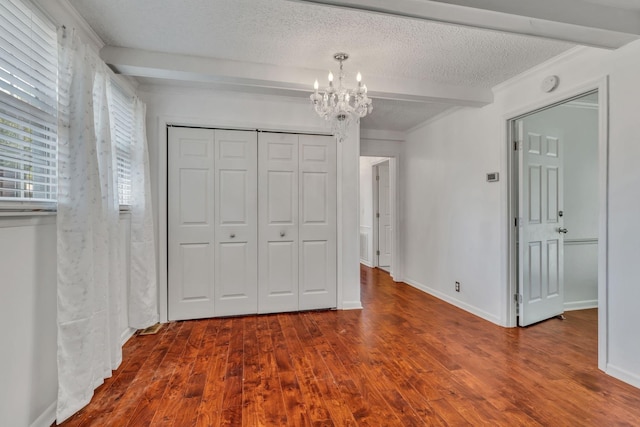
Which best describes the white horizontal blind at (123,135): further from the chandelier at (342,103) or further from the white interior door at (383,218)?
the white interior door at (383,218)

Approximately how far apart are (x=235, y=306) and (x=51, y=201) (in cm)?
213

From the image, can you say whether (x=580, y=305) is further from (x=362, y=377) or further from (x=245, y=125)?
(x=245, y=125)

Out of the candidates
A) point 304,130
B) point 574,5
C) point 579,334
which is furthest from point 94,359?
point 579,334

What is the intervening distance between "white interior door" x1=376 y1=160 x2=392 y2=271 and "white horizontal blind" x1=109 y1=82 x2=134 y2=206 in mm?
4494

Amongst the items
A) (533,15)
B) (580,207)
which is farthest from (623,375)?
(533,15)

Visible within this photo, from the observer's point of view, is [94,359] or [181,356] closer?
[94,359]

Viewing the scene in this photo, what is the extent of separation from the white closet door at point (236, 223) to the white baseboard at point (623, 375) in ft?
10.2

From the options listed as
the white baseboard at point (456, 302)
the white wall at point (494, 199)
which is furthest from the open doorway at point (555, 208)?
the white baseboard at point (456, 302)

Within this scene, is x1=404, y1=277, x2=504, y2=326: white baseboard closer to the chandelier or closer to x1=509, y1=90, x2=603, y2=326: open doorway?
x1=509, y1=90, x2=603, y2=326: open doorway

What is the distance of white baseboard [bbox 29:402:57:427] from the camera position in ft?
5.51

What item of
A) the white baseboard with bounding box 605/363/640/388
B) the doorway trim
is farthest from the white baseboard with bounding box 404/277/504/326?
the white baseboard with bounding box 605/363/640/388

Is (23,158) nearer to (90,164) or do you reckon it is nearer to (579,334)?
(90,164)

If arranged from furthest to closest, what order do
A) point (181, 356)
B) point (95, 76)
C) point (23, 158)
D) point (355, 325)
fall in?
point (355, 325)
point (181, 356)
point (95, 76)
point (23, 158)

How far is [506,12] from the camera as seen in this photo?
1.85m
